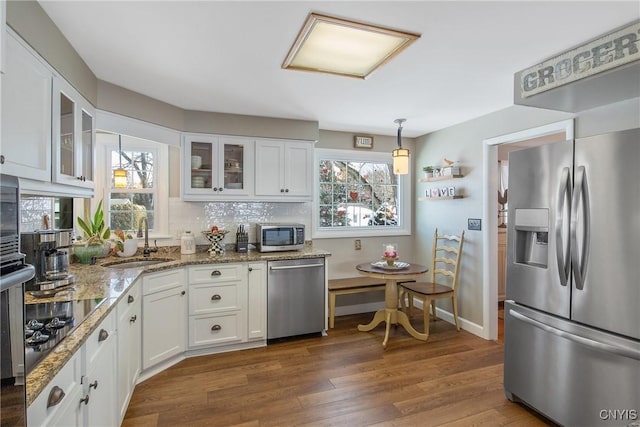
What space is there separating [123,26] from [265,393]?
2549mm

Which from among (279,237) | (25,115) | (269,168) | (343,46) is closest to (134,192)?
(269,168)

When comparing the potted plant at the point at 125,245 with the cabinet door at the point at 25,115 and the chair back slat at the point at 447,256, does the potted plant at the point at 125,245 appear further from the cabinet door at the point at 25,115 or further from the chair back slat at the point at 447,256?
the chair back slat at the point at 447,256

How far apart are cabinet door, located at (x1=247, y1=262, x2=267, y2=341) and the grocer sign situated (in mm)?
2644

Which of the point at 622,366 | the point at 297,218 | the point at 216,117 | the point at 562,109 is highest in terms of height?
the point at 216,117

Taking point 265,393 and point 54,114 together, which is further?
point 265,393

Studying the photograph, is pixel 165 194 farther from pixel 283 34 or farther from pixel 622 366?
pixel 622 366

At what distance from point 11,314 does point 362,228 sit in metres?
3.95

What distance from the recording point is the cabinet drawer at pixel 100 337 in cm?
139

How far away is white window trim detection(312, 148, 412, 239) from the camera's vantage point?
4.20m

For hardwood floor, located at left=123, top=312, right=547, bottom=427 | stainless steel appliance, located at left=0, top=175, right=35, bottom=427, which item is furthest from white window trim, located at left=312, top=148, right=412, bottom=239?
stainless steel appliance, located at left=0, top=175, right=35, bottom=427

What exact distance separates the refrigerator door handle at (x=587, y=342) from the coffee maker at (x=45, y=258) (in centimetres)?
291

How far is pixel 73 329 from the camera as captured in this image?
1.31m

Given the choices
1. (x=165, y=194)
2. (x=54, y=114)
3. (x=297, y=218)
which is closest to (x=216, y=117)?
(x=165, y=194)

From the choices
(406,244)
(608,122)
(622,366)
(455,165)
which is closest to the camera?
(622,366)
